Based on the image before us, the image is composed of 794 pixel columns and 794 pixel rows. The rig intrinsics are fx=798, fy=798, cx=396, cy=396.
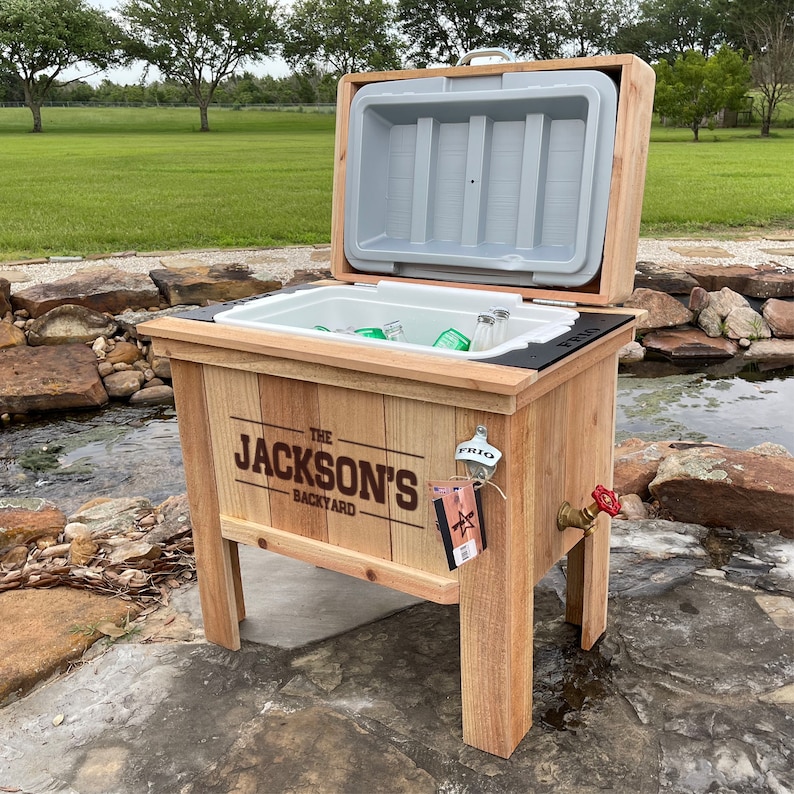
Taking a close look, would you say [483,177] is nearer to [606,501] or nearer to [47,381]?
[606,501]

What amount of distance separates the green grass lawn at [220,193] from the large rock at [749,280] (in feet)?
7.04

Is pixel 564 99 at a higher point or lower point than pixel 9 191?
higher

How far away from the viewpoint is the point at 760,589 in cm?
220

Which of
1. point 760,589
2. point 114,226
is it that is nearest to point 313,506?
point 760,589

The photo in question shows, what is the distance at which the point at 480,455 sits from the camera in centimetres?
142

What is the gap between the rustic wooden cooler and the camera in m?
1.49

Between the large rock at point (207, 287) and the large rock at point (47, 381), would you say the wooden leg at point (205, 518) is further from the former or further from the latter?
the large rock at point (207, 287)

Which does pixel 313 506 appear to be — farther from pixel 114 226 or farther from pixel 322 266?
pixel 114 226

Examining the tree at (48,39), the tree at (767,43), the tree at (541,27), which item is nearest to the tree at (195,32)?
→ the tree at (48,39)

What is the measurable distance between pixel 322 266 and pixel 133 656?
16.2ft

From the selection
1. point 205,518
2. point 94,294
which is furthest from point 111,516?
point 94,294

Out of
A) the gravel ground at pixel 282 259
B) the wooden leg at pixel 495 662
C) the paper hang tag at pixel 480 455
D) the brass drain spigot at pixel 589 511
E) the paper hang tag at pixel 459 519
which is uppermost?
the paper hang tag at pixel 480 455

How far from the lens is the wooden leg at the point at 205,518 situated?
1.84 meters

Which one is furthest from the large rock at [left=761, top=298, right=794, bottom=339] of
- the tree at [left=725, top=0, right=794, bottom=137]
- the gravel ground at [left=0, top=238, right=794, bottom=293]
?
the tree at [left=725, top=0, right=794, bottom=137]
